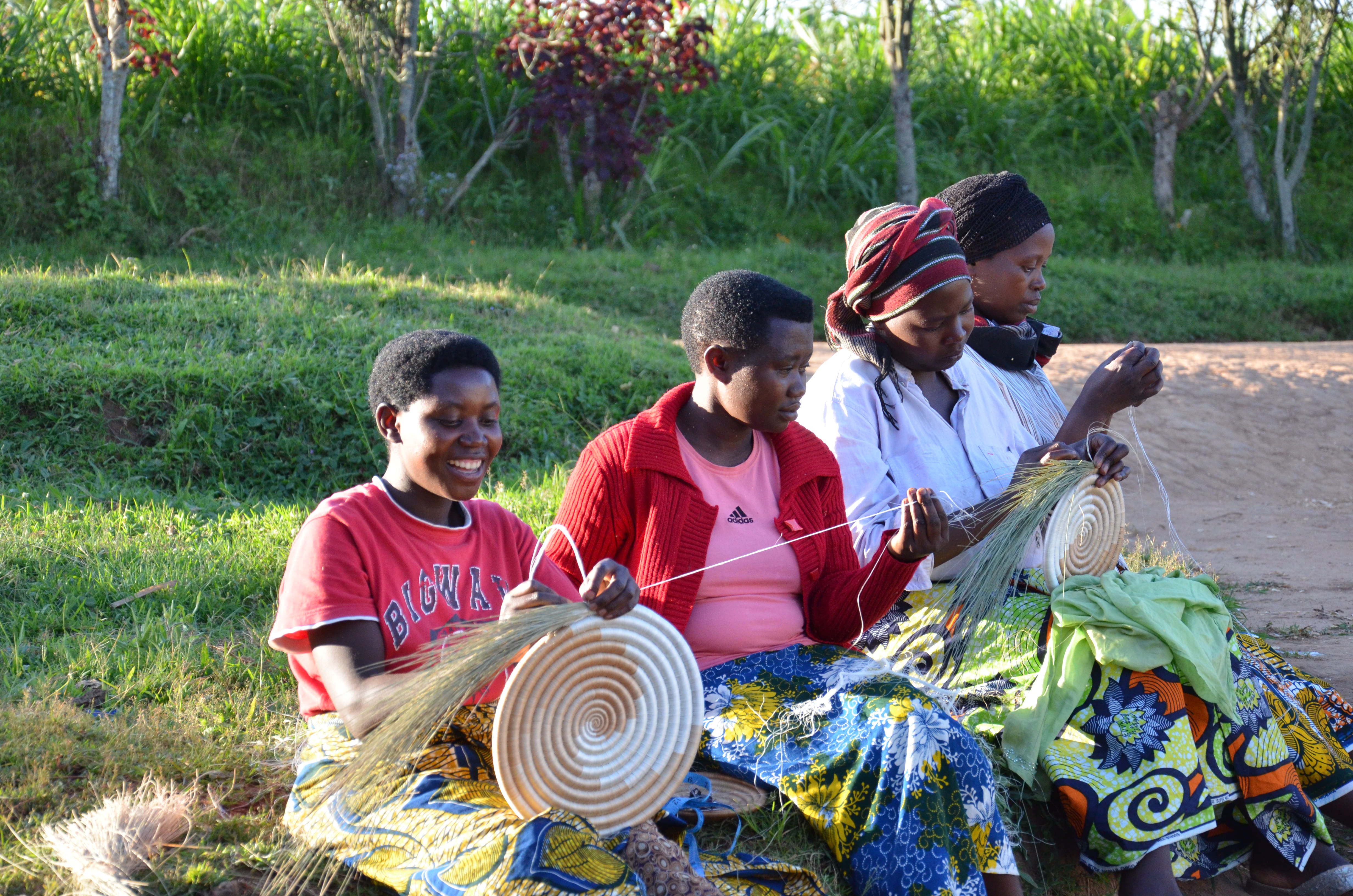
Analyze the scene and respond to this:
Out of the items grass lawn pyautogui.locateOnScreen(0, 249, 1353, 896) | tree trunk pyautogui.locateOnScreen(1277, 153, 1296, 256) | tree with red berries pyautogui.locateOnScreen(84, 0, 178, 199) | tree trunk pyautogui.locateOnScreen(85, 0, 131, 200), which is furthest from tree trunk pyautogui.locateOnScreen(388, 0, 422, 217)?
tree trunk pyautogui.locateOnScreen(1277, 153, 1296, 256)

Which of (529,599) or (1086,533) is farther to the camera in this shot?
(1086,533)

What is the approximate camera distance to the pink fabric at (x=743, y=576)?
9.04ft

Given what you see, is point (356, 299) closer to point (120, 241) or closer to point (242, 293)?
point (242, 293)

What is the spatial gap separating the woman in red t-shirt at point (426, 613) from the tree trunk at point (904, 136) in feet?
29.7

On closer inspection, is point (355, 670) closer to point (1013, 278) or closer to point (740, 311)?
point (740, 311)

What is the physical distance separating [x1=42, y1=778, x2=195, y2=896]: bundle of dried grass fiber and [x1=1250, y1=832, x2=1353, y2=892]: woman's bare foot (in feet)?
7.88

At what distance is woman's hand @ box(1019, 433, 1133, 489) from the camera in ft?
9.72

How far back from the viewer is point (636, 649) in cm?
222

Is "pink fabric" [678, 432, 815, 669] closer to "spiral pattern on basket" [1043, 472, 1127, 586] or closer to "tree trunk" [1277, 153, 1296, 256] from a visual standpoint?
"spiral pattern on basket" [1043, 472, 1127, 586]

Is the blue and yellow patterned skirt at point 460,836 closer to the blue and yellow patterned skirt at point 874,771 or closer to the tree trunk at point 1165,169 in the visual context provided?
the blue and yellow patterned skirt at point 874,771

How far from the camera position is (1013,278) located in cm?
344

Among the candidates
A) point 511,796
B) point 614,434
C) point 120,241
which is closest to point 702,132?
point 120,241

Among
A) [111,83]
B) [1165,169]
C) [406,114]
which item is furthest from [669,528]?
[1165,169]

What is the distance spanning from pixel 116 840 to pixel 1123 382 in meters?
2.49
